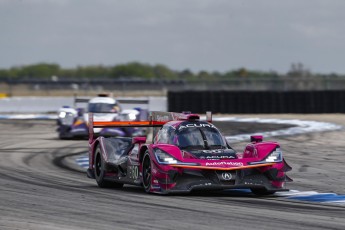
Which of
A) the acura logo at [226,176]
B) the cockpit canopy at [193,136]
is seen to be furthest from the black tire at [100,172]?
the acura logo at [226,176]

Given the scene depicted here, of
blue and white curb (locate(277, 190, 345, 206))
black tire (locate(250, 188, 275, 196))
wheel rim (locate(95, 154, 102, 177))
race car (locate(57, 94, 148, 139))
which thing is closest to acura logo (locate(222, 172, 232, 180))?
black tire (locate(250, 188, 275, 196))

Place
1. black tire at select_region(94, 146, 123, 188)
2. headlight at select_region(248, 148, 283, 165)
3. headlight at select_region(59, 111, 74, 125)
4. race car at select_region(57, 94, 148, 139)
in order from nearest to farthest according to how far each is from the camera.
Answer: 1. headlight at select_region(248, 148, 283, 165)
2. black tire at select_region(94, 146, 123, 188)
3. race car at select_region(57, 94, 148, 139)
4. headlight at select_region(59, 111, 74, 125)

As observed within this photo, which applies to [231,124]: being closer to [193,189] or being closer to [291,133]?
[291,133]

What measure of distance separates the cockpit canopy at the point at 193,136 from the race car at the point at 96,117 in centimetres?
1325

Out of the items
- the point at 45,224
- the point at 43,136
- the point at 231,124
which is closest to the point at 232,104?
the point at 231,124

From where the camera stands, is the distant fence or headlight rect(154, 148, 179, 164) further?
the distant fence

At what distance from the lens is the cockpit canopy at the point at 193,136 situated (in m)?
12.2

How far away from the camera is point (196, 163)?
1146cm

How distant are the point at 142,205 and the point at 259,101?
27.3m

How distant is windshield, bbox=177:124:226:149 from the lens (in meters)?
12.2

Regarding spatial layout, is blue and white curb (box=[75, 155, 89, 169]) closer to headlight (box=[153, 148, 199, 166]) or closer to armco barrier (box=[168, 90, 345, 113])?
headlight (box=[153, 148, 199, 166])

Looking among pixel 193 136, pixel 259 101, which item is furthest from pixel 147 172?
pixel 259 101

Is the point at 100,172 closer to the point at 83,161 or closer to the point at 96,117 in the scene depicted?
the point at 83,161

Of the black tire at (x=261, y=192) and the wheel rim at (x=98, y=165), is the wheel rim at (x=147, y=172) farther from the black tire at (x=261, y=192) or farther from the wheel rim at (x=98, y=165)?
the wheel rim at (x=98, y=165)
